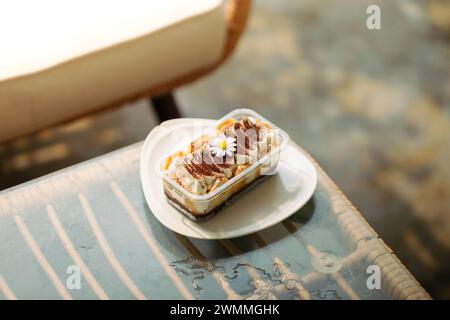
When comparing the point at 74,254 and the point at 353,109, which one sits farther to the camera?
the point at 353,109

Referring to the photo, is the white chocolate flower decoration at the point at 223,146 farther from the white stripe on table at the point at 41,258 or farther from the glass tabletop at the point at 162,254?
the white stripe on table at the point at 41,258

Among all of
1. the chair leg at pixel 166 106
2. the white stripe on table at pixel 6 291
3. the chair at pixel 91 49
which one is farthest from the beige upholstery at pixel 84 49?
the white stripe on table at pixel 6 291

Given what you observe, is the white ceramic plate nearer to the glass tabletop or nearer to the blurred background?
the glass tabletop

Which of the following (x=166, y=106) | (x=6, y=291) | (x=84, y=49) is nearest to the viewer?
(x=6, y=291)

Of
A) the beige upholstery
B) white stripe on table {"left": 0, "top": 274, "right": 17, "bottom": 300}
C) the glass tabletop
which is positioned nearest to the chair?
the beige upholstery

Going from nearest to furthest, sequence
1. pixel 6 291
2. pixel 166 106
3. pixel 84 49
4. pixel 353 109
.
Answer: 1. pixel 6 291
2. pixel 84 49
3. pixel 166 106
4. pixel 353 109

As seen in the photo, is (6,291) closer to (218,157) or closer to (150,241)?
(150,241)

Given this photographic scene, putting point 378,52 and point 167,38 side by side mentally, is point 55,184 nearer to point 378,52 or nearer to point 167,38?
point 167,38

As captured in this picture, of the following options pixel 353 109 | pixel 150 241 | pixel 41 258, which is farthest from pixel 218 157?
pixel 353 109
